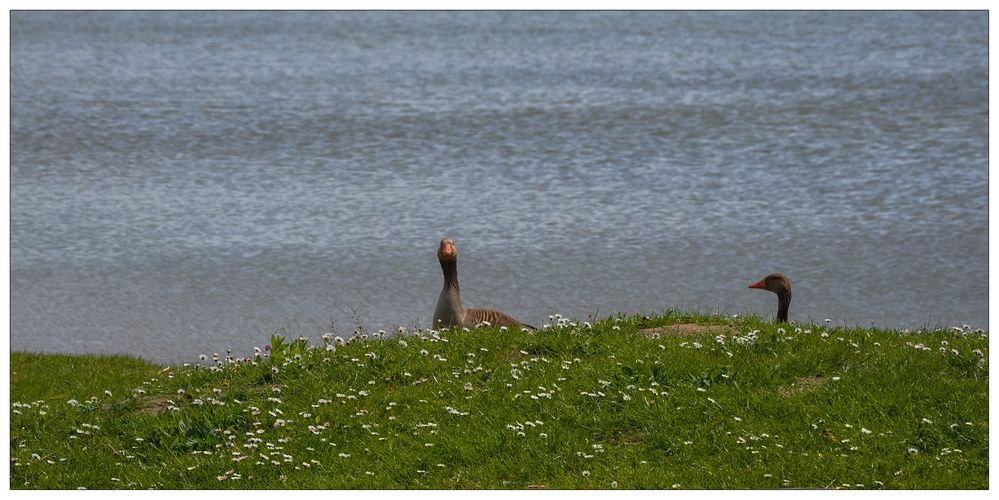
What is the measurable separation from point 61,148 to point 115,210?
18.8ft

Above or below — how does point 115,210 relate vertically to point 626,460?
below

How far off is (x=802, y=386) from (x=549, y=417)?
221 cm

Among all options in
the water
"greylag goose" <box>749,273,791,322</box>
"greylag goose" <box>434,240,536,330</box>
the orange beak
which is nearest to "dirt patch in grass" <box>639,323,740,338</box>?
"greylag goose" <box>434,240,536,330</box>

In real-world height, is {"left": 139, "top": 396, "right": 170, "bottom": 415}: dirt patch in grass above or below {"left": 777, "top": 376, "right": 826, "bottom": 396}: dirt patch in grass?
below

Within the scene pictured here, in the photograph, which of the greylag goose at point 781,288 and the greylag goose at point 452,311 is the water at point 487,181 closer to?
the greylag goose at point 781,288

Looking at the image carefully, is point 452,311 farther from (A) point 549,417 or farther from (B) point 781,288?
(B) point 781,288

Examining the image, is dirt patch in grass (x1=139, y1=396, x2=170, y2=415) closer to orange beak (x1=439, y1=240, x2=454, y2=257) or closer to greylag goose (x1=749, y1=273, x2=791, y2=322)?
orange beak (x1=439, y1=240, x2=454, y2=257)

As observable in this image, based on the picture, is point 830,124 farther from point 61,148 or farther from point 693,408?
point 693,408

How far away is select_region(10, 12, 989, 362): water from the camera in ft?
65.6

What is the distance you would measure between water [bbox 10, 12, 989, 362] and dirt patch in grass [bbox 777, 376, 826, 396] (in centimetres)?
690

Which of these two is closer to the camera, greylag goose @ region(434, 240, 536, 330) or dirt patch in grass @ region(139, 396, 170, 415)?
dirt patch in grass @ region(139, 396, 170, 415)

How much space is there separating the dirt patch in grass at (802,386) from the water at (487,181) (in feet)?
22.6

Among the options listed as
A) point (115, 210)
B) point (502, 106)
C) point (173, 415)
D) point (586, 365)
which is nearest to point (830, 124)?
point (502, 106)

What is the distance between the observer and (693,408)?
10.5 meters
